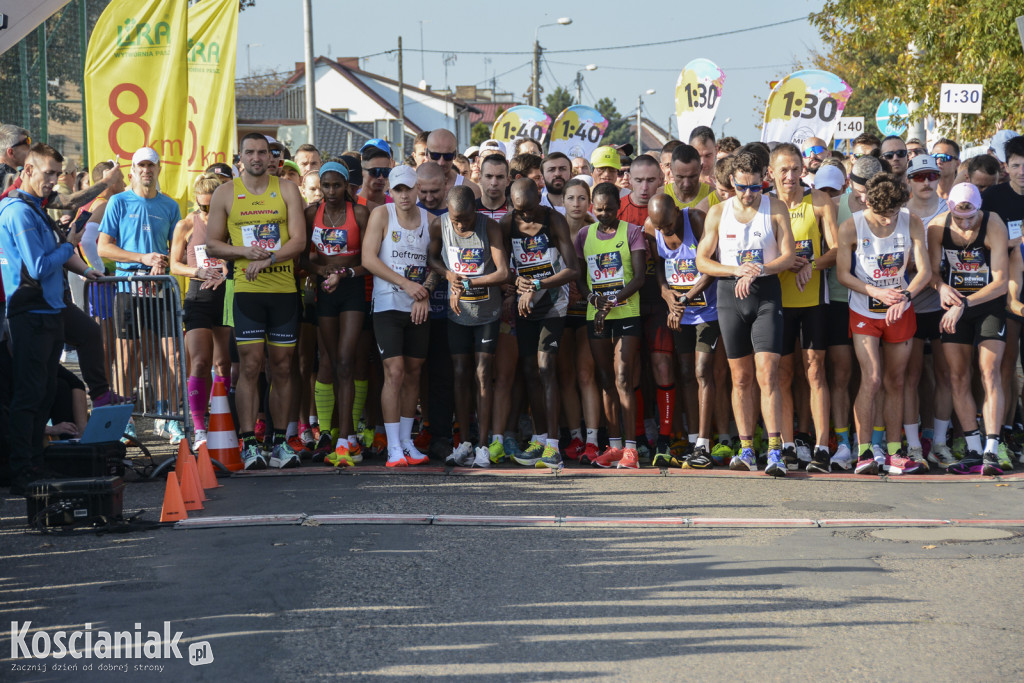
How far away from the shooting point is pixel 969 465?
917cm

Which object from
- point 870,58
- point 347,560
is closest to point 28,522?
point 347,560

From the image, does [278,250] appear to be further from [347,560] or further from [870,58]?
[870,58]

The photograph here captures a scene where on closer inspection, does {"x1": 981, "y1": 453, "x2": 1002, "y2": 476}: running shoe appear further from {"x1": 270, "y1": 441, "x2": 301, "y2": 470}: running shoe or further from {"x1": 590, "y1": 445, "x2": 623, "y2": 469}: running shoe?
{"x1": 270, "y1": 441, "x2": 301, "y2": 470}: running shoe

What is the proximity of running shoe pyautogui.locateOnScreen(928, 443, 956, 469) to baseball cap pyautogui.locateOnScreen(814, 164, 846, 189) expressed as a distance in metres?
2.33

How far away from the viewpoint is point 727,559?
20.6ft

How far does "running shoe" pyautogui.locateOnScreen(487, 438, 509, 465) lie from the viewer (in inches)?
374

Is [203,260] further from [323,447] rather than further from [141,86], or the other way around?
[141,86]

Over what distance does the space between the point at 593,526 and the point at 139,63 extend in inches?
264

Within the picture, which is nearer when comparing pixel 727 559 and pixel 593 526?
pixel 727 559

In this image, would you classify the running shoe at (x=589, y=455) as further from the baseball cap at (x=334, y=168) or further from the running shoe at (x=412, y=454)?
the baseball cap at (x=334, y=168)

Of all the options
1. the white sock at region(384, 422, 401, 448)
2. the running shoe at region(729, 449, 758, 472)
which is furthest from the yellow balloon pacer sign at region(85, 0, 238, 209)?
the running shoe at region(729, 449, 758, 472)

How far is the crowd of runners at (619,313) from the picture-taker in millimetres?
9117

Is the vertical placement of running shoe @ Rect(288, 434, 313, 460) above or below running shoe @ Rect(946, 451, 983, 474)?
above

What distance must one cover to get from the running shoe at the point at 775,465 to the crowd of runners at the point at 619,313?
3 cm
